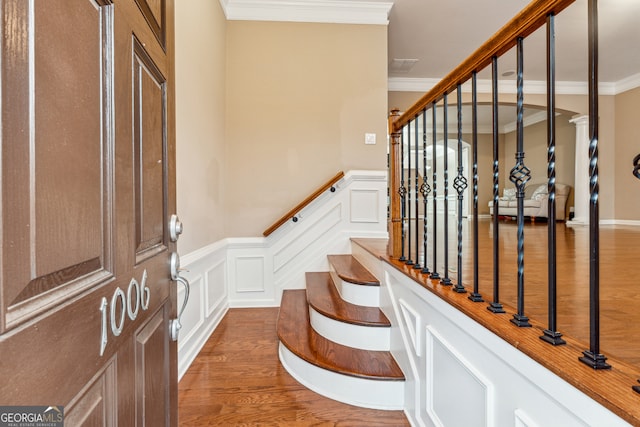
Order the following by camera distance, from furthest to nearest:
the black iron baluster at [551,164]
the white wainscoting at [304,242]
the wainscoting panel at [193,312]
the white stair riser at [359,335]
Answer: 1. the white wainscoting at [304,242]
2. the wainscoting panel at [193,312]
3. the white stair riser at [359,335]
4. the black iron baluster at [551,164]

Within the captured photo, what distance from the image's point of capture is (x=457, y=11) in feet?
11.2

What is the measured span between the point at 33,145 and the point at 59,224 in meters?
0.10

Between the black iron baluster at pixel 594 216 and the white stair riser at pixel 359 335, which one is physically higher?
the black iron baluster at pixel 594 216

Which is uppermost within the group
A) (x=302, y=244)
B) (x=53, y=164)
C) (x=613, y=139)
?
(x=613, y=139)

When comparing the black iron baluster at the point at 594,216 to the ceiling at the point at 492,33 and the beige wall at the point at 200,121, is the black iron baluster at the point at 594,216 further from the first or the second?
the ceiling at the point at 492,33

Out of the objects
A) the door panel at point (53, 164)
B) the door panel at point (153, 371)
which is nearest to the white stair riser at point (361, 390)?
the door panel at point (153, 371)

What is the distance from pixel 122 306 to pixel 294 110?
9.70 ft

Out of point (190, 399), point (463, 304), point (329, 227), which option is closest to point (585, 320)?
point (463, 304)

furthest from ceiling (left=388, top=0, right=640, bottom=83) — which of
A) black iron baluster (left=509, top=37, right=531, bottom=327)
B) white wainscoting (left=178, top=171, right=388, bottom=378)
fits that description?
black iron baluster (left=509, top=37, right=531, bottom=327)

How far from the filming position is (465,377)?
1032 mm

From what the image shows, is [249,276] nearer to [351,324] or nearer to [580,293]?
[351,324]

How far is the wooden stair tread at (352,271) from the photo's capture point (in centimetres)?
205

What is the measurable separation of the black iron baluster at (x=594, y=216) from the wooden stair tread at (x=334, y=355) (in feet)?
3.54

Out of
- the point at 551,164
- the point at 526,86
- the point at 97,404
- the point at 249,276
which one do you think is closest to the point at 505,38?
the point at 551,164
